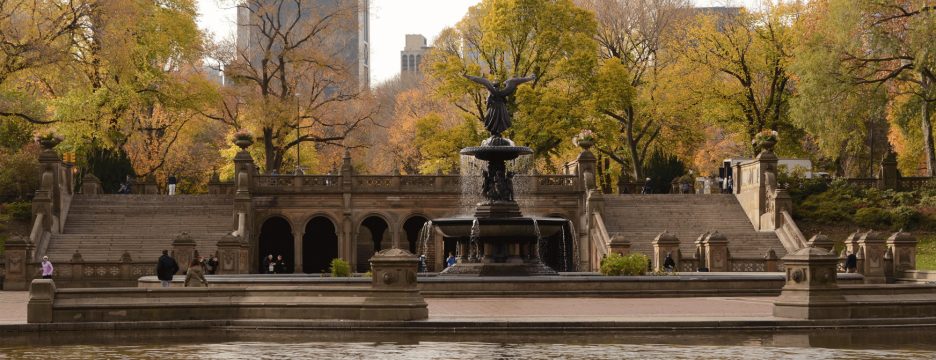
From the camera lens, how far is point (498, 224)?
108 ft

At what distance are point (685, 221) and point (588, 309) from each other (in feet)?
87.6

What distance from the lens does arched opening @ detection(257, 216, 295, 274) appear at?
5397cm

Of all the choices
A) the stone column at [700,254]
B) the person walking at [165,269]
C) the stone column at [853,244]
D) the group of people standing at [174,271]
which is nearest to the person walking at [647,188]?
the stone column at [700,254]

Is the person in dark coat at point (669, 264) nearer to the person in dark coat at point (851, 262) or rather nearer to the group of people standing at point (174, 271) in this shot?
the person in dark coat at point (851, 262)

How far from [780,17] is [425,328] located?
48651mm

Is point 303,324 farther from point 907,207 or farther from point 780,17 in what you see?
point 780,17

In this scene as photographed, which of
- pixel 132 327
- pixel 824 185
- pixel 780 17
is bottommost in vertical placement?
pixel 132 327

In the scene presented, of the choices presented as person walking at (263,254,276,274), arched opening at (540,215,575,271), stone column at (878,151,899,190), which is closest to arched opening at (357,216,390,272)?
person walking at (263,254,276,274)

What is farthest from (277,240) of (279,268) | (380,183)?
(279,268)

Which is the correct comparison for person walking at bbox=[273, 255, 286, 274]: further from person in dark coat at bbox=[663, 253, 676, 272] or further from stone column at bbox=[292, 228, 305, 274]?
A: person in dark coat at bbox=[663, 253, 676, 272]

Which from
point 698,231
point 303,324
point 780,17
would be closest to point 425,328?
point 303,324

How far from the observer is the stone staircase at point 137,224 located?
155ft

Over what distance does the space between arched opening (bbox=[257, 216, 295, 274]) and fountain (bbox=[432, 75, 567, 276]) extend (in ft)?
67.8

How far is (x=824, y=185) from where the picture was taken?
184 ft
